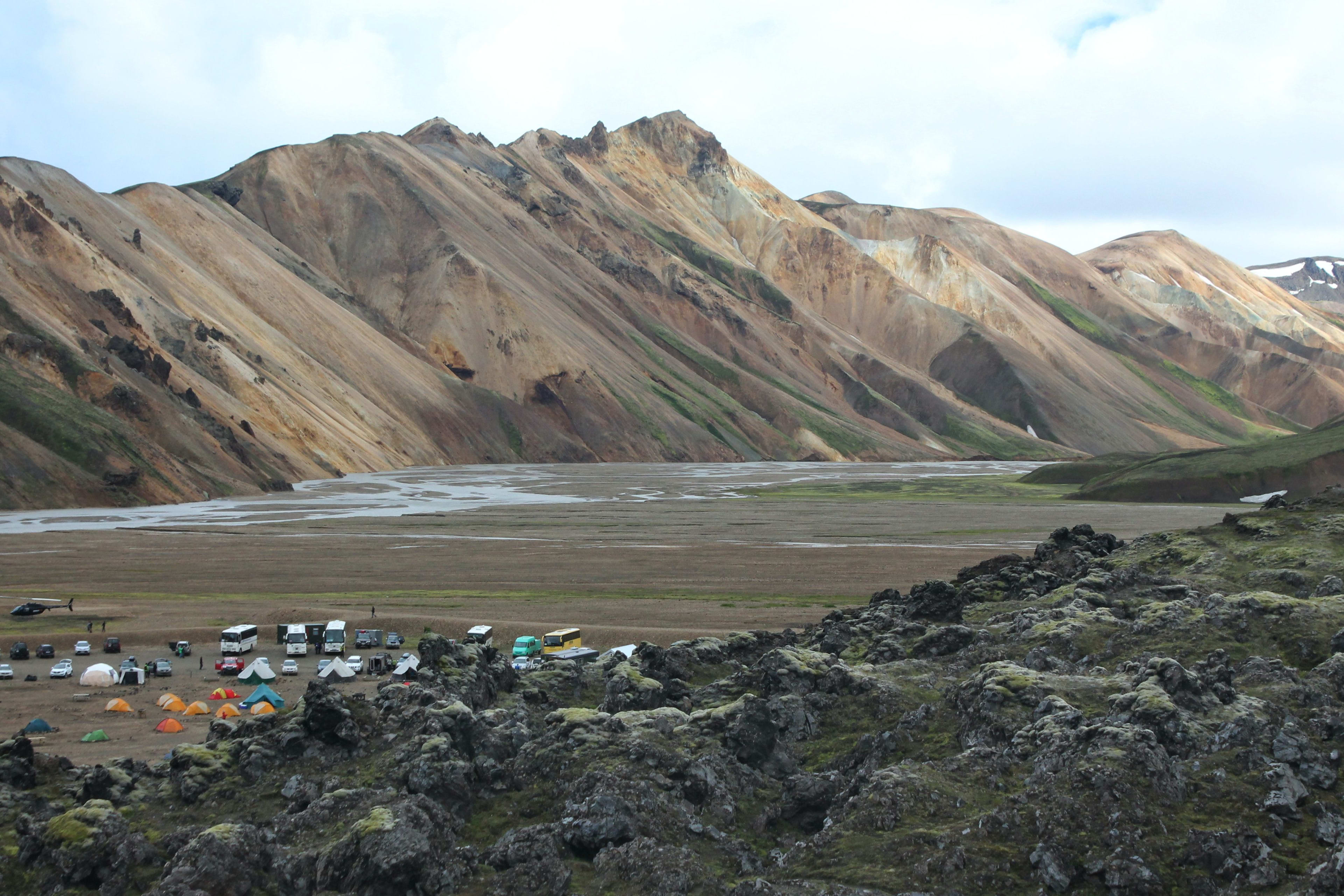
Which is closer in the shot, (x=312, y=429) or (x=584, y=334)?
(x=312, y=429)

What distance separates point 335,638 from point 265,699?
626 cm

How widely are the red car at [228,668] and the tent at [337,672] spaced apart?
318 cm

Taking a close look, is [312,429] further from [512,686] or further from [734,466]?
[512,686]

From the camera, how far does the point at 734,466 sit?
17362 cm

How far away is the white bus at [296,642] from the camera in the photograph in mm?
35250

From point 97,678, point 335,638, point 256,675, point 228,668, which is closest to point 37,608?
point 97,678

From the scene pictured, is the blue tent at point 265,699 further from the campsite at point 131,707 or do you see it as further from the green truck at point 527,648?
the green truck at point 527,648

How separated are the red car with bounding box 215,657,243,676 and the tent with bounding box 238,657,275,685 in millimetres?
1065

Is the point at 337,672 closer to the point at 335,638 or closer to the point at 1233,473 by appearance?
the point at 335,638

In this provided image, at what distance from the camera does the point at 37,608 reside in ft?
142

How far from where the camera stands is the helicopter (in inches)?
1681

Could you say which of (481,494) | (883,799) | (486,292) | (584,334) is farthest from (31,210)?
(883,799)

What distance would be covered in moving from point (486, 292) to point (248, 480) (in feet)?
294

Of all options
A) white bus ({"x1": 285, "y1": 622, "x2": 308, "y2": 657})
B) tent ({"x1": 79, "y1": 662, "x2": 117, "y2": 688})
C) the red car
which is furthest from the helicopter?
the red car
